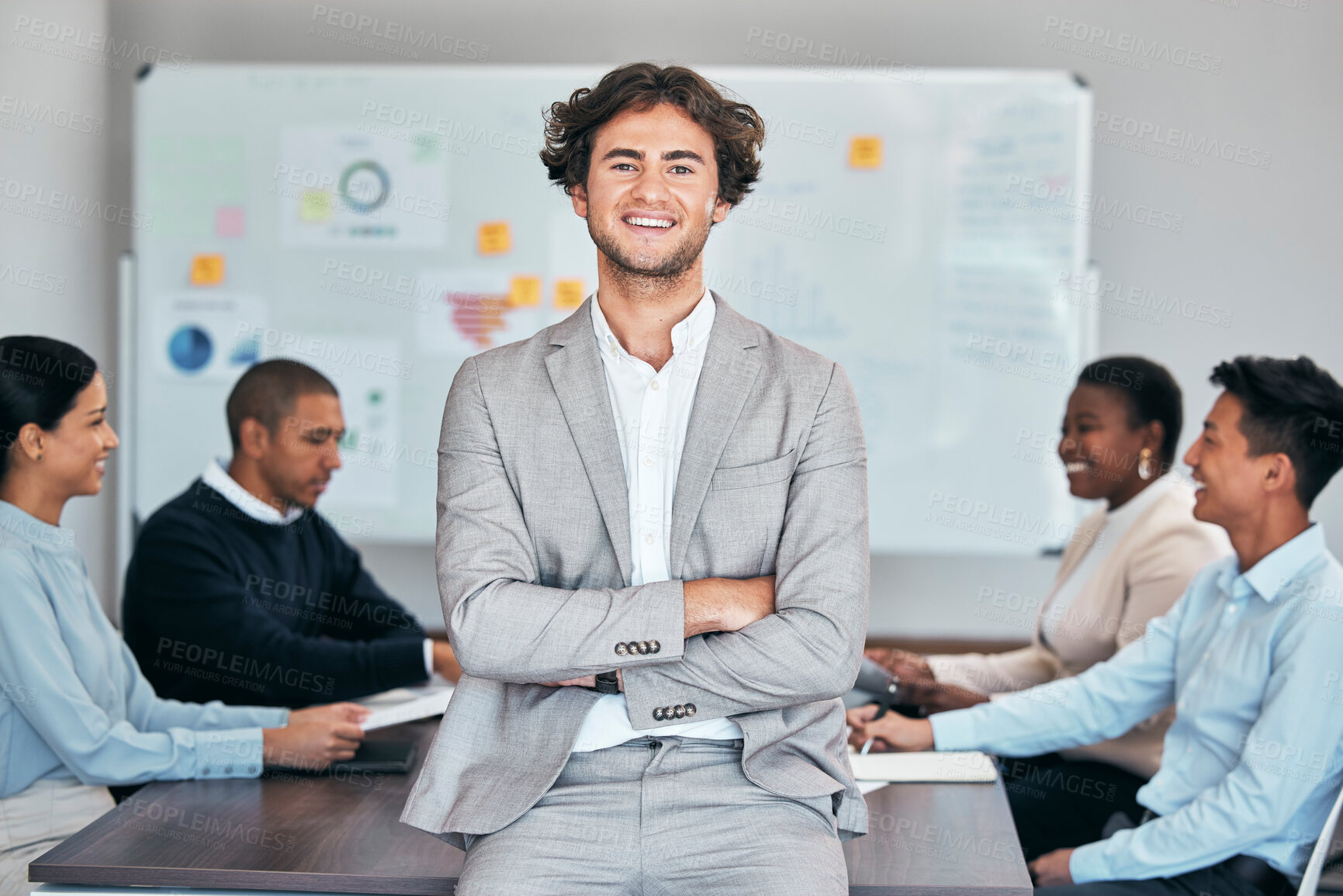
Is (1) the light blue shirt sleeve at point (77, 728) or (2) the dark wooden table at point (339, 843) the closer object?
(2) the dark wooden table at point (339, 843)

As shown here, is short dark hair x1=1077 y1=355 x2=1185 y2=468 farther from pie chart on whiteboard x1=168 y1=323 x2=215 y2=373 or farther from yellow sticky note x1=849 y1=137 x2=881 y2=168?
pie chart on whiteboard x1=168 y1=323 x2=215 y2=373

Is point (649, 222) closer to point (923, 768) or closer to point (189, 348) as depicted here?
point (923, 768)

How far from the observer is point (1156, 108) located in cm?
400

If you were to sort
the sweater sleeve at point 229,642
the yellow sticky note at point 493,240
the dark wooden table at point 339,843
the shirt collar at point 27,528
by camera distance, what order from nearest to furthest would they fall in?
the dark wooden table at point 339,843, the shirt collar at point 27,528, the sweater sleeve at point 229,642, the yellow sticky note at point 493,240

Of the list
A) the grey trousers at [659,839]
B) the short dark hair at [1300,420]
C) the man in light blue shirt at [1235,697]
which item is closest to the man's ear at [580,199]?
the grey trousers at [659,839]

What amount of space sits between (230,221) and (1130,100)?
3143mm

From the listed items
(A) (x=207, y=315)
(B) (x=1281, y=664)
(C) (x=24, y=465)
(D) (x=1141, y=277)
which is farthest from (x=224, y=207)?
(B) (x=1281, y=664)

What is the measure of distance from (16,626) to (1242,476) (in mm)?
2284

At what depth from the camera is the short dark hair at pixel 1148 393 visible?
9.98 ft

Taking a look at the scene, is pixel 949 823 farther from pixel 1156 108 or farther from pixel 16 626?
pixel 1156 108

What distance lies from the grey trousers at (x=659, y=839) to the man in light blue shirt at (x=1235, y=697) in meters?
0.77

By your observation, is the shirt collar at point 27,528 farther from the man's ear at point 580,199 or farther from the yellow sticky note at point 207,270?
the yellow sticky note at point 207,270

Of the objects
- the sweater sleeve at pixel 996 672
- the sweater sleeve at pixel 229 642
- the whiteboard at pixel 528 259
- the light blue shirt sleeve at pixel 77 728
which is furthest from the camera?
the whiteboard at pixel 528 259

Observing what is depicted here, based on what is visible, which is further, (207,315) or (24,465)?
(207,315)
